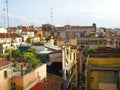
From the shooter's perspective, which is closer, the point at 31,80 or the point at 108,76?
the point at 108,76

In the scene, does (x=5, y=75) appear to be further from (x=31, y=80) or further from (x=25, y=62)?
(x=25, y=62)

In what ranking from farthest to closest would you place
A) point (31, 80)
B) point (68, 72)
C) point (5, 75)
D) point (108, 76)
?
point (68, 72) → point (31, 80) → point (5, 75) → point (108, 76)

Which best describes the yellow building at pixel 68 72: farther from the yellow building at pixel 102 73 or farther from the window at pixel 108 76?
the window at pixel 108 76

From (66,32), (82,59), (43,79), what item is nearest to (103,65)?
(43,79)

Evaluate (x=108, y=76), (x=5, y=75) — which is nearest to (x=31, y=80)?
(x=5, y=75)

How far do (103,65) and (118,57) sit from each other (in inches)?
39.7

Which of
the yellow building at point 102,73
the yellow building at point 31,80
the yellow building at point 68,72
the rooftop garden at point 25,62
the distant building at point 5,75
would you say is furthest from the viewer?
the yellow building at point 68,72

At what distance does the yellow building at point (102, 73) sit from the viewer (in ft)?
43.3

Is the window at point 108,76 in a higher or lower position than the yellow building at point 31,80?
higher

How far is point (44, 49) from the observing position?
31078 mm

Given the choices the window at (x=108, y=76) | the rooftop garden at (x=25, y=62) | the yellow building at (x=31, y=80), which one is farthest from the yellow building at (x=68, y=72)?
the window at (x=108, y=76)

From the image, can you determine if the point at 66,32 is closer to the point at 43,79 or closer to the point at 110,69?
the point at 43,79

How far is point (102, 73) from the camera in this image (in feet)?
43.5

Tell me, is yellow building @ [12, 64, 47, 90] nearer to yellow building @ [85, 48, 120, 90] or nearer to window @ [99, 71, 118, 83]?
yellow building @ [85, 48, 120, 90]
